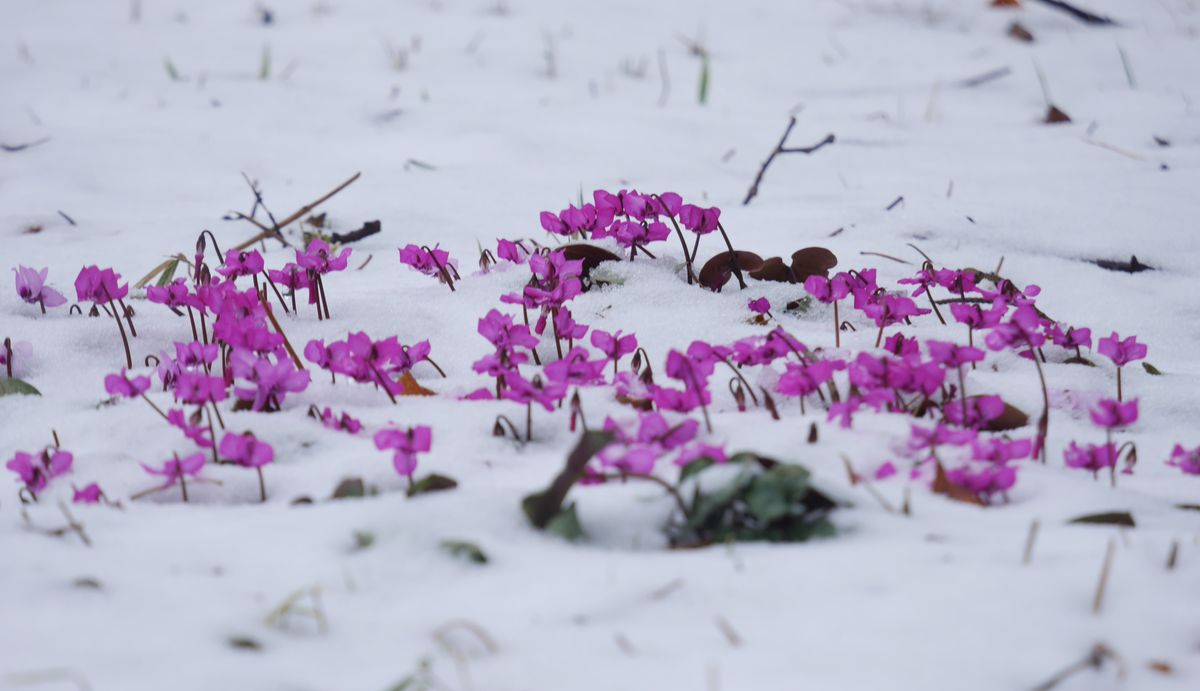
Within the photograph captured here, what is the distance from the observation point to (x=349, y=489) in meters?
1.53

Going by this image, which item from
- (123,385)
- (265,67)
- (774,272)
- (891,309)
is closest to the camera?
(123,385)

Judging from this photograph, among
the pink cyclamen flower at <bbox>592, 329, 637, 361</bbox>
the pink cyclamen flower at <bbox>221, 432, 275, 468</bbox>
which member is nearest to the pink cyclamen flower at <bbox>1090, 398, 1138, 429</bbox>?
the pink cyclamen flower at <bbox>592, 329, 637, 361</bbox>

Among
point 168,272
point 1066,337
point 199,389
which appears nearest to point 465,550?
point 199,389

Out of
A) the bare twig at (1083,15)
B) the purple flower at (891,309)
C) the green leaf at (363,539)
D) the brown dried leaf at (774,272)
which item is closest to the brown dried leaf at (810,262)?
the brown dried leaf at (774,272)

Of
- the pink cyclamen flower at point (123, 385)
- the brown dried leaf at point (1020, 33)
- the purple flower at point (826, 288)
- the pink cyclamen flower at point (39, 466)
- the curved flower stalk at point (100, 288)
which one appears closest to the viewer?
the pink cyclamen flower at point (39, 466)

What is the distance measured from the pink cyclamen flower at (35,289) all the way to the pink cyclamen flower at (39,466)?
0.75 m

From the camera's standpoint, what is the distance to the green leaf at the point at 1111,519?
1424 mm

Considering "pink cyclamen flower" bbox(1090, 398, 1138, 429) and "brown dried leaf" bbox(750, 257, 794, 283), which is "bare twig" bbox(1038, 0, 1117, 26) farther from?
"pink cyclamen flower" bbox(1090, 398, 1138, 429)

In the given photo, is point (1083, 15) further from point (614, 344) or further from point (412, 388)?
point (412, 388)

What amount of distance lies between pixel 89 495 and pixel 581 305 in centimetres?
120

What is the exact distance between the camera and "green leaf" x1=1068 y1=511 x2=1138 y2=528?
1424 millimetres

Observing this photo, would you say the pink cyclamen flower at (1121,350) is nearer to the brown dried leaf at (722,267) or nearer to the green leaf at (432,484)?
the brown dried leaf at (722,267)

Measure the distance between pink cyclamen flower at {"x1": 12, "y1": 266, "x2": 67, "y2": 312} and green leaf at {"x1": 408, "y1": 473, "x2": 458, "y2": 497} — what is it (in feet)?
4.09

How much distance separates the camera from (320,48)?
209 inches
